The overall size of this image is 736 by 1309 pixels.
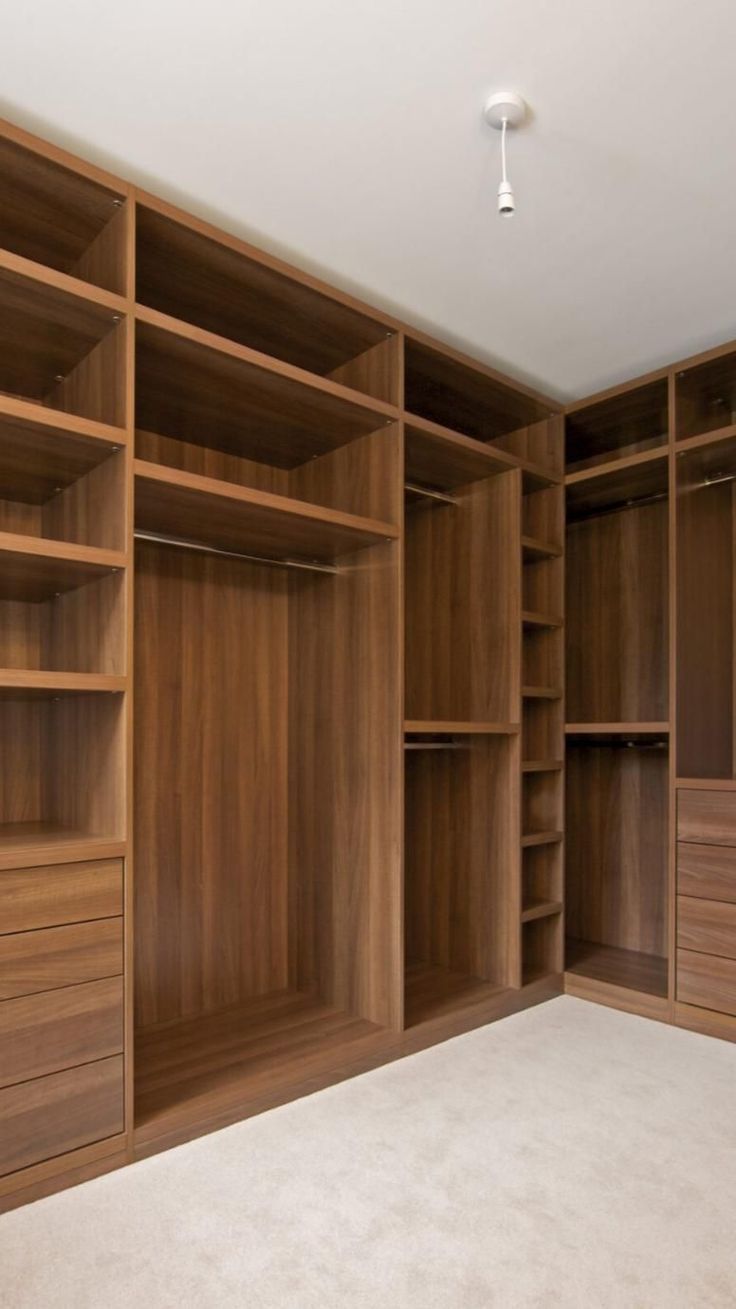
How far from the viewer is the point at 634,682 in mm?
3787

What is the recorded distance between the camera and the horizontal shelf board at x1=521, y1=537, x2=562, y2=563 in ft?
10.9

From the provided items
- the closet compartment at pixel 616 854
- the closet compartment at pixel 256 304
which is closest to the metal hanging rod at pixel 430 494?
the closet compartment at pixel 256 304

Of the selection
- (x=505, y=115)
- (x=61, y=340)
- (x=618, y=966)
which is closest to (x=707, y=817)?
(x=618, y=966)

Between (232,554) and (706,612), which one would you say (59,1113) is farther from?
(706,612)

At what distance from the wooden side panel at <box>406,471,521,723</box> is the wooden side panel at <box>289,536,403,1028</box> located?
0.62m

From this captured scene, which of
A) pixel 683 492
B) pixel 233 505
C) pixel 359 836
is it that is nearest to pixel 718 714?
pixel 683 492

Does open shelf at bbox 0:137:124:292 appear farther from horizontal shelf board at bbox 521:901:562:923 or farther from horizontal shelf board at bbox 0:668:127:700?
horizontal shelf board at bbox 521:901:562:923

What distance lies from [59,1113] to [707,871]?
2211mm

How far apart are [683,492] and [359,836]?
70.8 inches

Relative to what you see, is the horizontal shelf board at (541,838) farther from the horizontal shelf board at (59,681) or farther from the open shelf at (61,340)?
the open shelf at (61,340)

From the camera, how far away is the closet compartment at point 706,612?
3.16 m

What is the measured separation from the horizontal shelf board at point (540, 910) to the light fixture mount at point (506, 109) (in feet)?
8.64

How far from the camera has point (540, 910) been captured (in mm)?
3338

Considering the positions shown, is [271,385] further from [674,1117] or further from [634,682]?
[674,1117]
